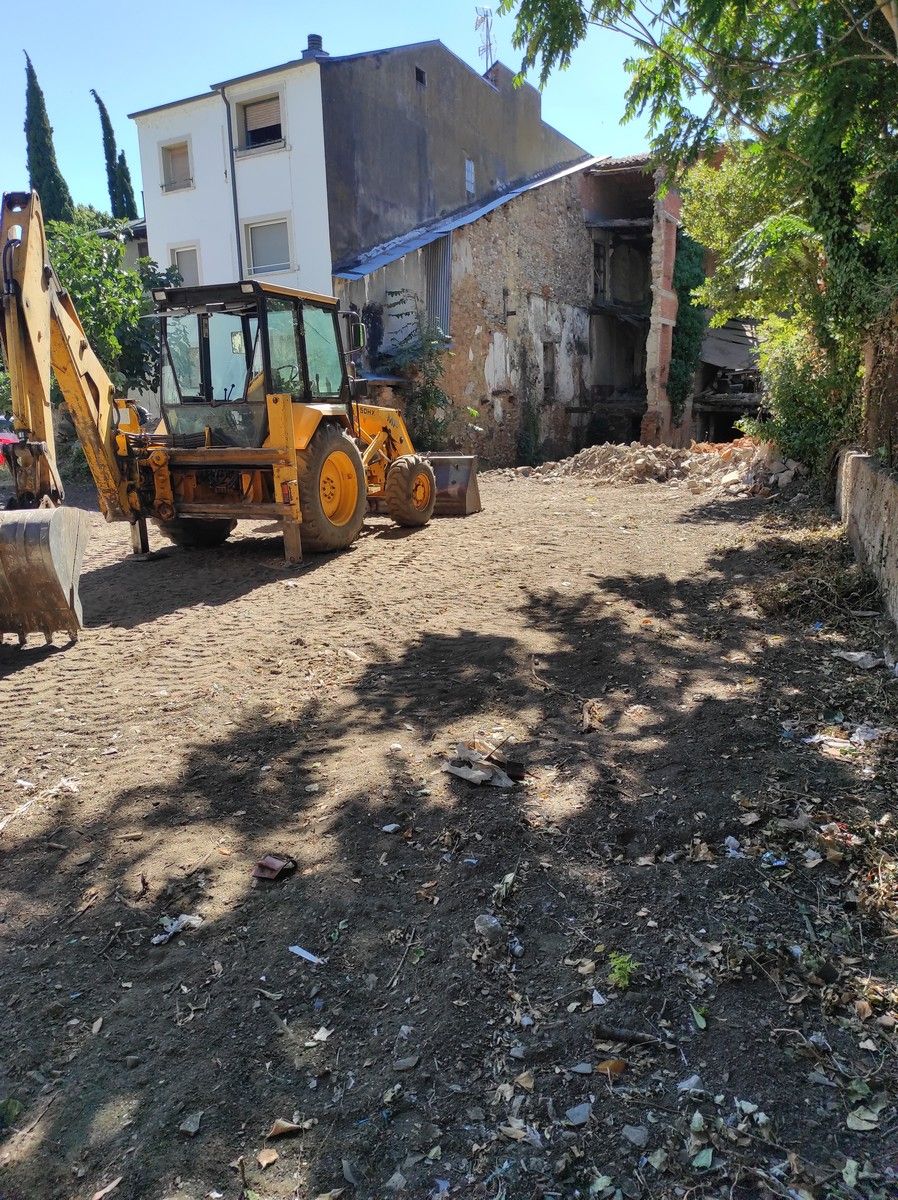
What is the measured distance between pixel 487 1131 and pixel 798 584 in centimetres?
524

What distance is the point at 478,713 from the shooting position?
4645 millimetres

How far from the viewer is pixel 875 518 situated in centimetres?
627

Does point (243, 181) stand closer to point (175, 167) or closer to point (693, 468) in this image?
point (175, 167)

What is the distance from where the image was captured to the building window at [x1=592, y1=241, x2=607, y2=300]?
24984mm

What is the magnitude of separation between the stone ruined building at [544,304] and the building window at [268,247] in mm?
1583

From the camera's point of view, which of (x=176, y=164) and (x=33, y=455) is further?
(x=176, y=164)

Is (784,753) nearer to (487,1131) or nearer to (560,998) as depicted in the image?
(560,998)

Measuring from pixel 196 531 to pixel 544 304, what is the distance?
15916 mm

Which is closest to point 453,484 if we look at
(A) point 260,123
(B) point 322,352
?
(B) point 322,352

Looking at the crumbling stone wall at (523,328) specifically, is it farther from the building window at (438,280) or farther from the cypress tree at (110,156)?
the cypress tree at (110,156)

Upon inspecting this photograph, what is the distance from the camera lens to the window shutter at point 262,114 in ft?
59.0

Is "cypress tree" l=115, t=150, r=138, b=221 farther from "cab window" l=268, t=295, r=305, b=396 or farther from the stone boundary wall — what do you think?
the stone boundary wall

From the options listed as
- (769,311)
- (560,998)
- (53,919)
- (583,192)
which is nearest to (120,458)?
(53,919)

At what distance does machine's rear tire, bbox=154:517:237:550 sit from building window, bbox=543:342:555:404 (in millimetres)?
15097
